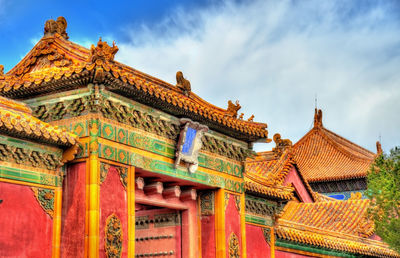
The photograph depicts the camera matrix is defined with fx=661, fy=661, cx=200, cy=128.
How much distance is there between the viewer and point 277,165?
25.1m

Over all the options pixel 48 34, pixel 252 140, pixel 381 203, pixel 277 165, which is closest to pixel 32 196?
pixel 48 34

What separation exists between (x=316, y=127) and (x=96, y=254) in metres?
35.0

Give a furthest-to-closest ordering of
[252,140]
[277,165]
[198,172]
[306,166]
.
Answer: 1. [306,166]
2. [277,165]
3. [252,140]
4. [198,172]

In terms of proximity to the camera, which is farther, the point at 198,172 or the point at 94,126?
the point at 198,172

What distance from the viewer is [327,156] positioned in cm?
4225

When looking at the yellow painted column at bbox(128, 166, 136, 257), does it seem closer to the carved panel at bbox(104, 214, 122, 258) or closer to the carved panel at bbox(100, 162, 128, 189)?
the carved panel at bbox(100, 162, 128, 189)

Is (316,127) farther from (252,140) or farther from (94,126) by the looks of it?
(94,126)

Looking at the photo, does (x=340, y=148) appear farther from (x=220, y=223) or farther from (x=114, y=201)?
(x=114, y=201)

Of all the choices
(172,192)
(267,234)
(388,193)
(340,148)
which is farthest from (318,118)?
(172,192)

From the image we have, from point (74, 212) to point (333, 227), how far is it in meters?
16.3

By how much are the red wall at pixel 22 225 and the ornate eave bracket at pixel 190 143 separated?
10.4 ft

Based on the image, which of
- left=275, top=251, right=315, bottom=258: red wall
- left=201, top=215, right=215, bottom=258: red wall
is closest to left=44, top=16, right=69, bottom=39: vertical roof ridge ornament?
left=201, top=215, right=215, bottom=258: red wall

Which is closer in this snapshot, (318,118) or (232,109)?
(232,109)

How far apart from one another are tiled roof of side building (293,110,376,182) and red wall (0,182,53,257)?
1187 inches
